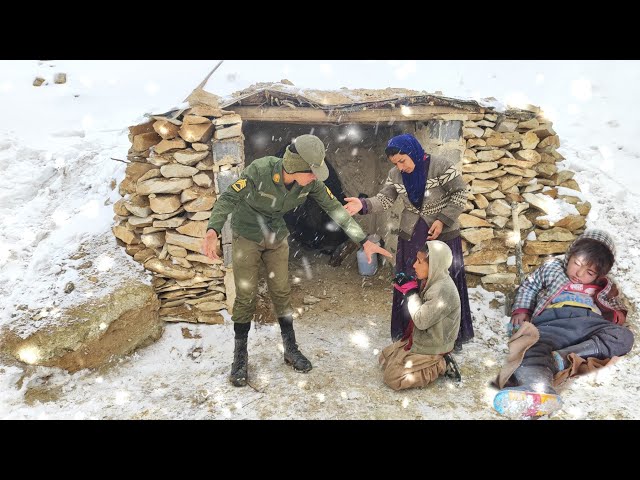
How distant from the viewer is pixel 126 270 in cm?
466

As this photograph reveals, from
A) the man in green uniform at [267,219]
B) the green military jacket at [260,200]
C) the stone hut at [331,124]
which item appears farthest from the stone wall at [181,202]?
the green military jacket at [260,200]

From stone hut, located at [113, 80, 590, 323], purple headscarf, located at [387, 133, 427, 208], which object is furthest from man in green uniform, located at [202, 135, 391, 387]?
stone hut, located at [113, 80, 590, 323]

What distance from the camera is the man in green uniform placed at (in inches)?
133

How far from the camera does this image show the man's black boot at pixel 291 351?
12.9ft

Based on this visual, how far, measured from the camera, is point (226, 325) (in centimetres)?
477

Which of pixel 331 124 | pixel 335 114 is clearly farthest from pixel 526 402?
pixel 331 124

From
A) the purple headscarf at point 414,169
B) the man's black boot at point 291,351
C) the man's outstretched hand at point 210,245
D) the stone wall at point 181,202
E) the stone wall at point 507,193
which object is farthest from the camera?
the stone wall at point 507,193

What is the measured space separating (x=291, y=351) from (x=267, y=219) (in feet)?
4.14

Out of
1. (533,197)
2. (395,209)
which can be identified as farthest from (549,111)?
(395,209)

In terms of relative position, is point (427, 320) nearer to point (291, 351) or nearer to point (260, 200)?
point (291, 351)

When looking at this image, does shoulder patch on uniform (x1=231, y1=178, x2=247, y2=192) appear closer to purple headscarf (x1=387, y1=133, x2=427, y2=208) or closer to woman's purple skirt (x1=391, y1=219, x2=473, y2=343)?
purple headscarf (x1=387, y1=133, x2=427, y2=208)

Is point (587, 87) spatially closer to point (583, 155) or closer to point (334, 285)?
point (583, 155)

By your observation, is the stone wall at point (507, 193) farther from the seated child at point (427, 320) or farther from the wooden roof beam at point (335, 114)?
the seated child at point (427, 320)

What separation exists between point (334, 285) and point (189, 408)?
3111mm
